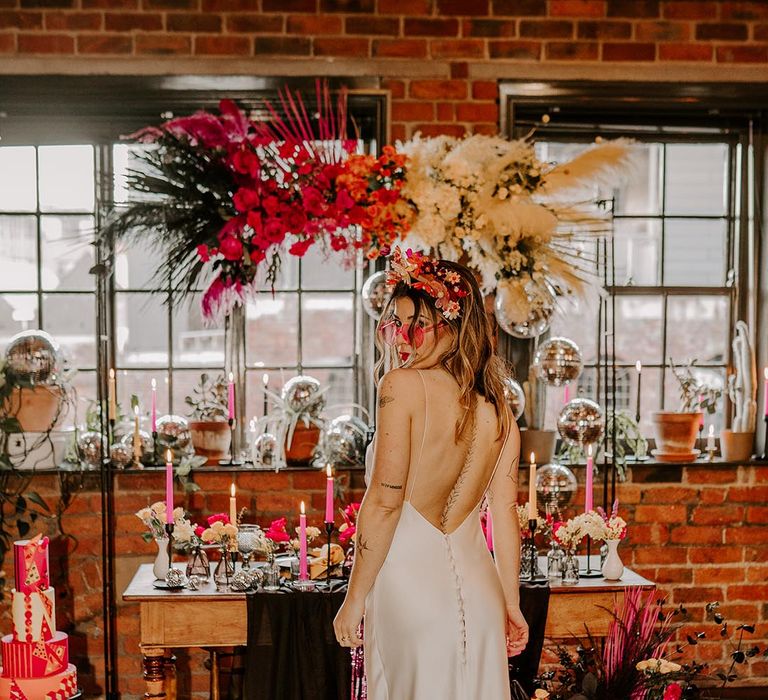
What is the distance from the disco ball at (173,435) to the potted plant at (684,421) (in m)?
2.07

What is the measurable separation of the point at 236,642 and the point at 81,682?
1.20 m

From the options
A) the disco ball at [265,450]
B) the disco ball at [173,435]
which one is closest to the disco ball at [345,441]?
the disco ball at [265,450]

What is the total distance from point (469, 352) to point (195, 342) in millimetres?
2147

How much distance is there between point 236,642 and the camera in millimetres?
3320

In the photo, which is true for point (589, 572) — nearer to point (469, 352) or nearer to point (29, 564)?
point (469, 352)

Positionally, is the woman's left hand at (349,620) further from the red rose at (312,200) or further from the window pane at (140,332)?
the window pane at (140,332)

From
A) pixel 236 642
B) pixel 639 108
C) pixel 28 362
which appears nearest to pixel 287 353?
pixel 28 362

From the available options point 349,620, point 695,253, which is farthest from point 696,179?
point 349,620

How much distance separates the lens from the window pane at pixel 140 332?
443 cm

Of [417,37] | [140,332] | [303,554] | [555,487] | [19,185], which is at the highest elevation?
[417,37]

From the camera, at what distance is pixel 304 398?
13.6 ft

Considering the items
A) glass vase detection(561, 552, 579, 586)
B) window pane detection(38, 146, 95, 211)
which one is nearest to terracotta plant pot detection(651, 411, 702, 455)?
glass vase detection(561, 552, 579, 586)

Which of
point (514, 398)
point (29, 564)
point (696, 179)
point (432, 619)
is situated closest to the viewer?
point (432, 619)

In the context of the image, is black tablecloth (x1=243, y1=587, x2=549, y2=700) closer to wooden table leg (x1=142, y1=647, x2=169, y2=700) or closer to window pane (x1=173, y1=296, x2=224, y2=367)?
wooden table leg (x1=142, y1=647, x2=169, y2=700)
